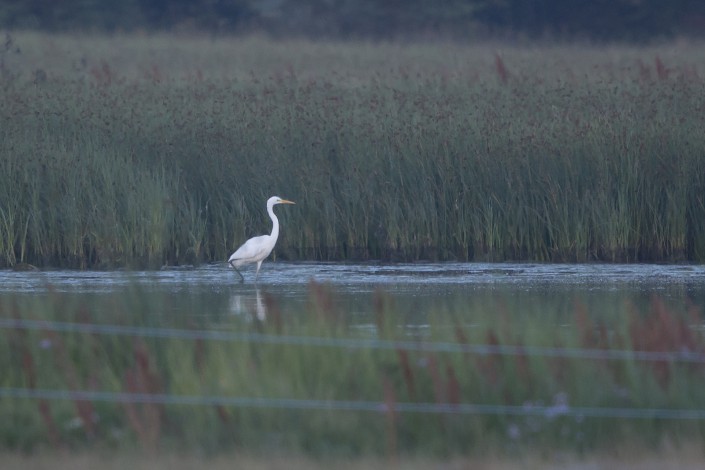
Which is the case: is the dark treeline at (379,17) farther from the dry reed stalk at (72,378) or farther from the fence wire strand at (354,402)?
the dry reed stalk at (72,378)

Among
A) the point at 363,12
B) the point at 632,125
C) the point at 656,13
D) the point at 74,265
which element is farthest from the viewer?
the point at 363,12

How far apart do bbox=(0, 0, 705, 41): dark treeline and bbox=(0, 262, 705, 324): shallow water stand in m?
15.1

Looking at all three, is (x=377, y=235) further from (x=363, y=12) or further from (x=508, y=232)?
(x=363, y=12)

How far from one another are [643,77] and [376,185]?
20.5ft

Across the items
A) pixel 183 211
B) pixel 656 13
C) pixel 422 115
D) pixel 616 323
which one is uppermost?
pixel 656 13

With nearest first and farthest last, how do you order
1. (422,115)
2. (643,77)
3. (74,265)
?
(74,265)
(422,115)
(643,77)

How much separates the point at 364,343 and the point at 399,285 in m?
5.09

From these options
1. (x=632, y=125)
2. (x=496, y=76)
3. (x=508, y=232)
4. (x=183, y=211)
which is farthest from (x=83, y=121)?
(x=496, y=76)

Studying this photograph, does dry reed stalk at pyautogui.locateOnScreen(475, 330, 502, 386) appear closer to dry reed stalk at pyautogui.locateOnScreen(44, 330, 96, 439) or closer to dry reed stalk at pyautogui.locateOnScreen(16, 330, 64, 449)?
dry reed stalk at pyautogui.locateOnScreen(44, 330, 96, 439)

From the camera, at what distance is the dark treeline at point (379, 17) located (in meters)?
27.8

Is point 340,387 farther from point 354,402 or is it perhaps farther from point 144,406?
point 144,406

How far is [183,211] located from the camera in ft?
42.5

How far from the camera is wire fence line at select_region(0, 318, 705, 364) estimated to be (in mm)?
6371

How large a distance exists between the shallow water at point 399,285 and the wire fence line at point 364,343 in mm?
2720
